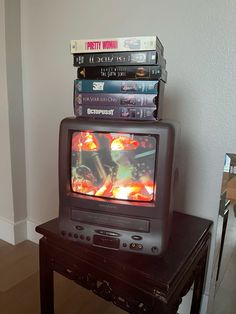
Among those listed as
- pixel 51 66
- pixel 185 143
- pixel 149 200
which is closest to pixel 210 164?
pixel 185 143

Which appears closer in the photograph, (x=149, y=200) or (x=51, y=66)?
(x=149, y=200)

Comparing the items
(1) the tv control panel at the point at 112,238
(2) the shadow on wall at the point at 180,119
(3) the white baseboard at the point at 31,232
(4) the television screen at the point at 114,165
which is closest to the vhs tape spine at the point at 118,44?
(4) the television screen at the point at 114,165

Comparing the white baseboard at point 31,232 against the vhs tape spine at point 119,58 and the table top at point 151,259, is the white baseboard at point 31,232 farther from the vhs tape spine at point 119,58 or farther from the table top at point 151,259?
the vhs tape spine at point 119,58

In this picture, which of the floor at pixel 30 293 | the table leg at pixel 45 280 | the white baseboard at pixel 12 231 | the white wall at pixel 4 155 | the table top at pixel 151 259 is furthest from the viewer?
the white baseboard at pixel 12 231

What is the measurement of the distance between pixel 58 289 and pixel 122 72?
3.98 ft

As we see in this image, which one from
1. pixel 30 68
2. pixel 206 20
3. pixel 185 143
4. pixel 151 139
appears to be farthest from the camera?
pixel 30 68

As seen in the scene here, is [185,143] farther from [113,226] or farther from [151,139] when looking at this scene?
[113,226]

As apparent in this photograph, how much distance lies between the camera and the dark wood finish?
778mm

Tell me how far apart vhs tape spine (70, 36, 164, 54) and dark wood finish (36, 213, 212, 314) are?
2.09 feet

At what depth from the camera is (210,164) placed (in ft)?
3.82

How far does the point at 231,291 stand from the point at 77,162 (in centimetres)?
86

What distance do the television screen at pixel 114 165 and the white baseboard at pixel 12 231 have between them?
47.1 inches

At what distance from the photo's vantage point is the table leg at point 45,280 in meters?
1.03

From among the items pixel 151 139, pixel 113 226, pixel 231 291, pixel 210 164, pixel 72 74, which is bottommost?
pixel 231 291
